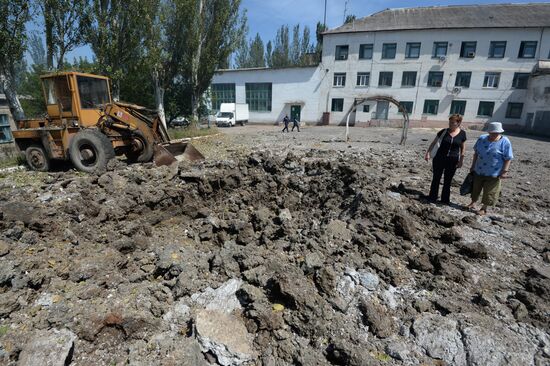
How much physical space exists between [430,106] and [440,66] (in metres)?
3.62

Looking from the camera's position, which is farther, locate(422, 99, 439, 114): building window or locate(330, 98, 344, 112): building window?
locate(330, 98, 344, 112): building window

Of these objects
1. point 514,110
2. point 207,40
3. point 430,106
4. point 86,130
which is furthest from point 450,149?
point 514,110

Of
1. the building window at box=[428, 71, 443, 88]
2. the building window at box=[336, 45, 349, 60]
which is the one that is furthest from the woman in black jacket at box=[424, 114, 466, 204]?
the building window at box=[336, 45, 349, 60]

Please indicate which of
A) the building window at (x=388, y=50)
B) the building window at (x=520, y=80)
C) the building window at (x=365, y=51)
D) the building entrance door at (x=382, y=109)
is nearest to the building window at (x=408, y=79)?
the building window at (x=388, y=50)

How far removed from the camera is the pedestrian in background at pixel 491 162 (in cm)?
473

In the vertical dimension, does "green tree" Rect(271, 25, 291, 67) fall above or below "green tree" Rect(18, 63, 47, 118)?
above

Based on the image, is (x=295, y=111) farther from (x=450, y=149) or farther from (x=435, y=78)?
(x=450, y=149)

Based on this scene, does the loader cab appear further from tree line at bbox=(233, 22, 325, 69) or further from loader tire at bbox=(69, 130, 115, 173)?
tree line at bbox=(233, 22, 325, 69)

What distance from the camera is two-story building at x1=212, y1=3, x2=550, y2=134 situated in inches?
1035

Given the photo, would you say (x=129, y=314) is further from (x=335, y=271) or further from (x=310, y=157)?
(x=310, y=157)

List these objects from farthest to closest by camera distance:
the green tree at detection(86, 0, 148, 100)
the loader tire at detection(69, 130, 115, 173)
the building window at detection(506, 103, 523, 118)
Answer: the building window at detection(506, 103, 523, 118), the green tree at detection(86, 0, 148, 100), the loader tire at detection(69, 130, 115, 173)

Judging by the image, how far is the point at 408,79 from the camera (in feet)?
93.2

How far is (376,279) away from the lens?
336cm

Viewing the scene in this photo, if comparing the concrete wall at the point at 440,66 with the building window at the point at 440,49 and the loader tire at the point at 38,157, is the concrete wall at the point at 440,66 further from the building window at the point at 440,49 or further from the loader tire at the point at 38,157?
the loader tire at the point at 38,157
